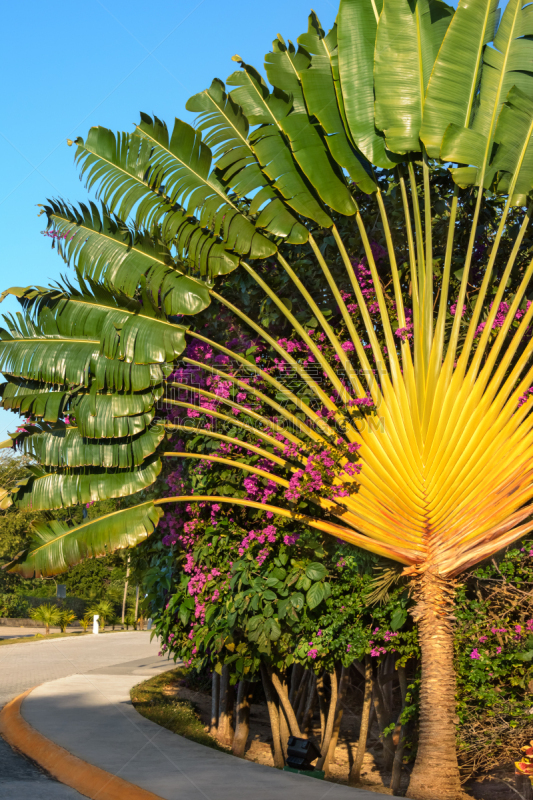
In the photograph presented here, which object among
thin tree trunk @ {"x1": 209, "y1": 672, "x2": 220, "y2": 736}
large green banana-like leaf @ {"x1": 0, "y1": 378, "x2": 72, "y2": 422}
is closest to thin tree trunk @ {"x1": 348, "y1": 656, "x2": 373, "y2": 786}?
thin tree trunk @ {"x1": 209, "y1": 672, "x2": 220, "y2": 736}

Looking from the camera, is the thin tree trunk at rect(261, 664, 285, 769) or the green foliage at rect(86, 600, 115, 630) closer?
the thin tree trunk at rect(261, 664, 285, 769)

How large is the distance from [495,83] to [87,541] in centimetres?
613

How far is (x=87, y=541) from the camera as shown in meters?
6.62

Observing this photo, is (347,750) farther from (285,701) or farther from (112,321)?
(112,321)

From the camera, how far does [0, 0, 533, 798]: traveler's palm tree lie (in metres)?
5.50

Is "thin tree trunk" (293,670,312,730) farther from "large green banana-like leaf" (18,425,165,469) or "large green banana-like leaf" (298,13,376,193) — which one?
"large green banana-like leaf" (298,13,376,193)

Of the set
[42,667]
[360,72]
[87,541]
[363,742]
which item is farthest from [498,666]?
[42,667]

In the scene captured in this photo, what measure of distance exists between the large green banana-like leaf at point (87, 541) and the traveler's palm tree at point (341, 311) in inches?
0.8

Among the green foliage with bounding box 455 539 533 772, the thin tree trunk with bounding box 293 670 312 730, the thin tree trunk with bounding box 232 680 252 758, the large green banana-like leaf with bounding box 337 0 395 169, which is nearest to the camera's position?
the green foliage with bounding box 455 539 533 772

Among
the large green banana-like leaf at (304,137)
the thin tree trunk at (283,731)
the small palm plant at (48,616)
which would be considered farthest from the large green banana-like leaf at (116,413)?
the small palm plant at (48,616)

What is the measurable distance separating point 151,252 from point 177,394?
1939 mm

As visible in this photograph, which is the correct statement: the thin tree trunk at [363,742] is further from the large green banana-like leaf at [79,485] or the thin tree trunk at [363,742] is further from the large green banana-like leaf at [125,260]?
the large green banana-like leaf at [125,260]

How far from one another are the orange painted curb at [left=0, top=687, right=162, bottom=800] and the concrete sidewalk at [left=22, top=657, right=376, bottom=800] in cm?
10

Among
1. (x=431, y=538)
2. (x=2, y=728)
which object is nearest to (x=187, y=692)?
(x=2, y=728)
